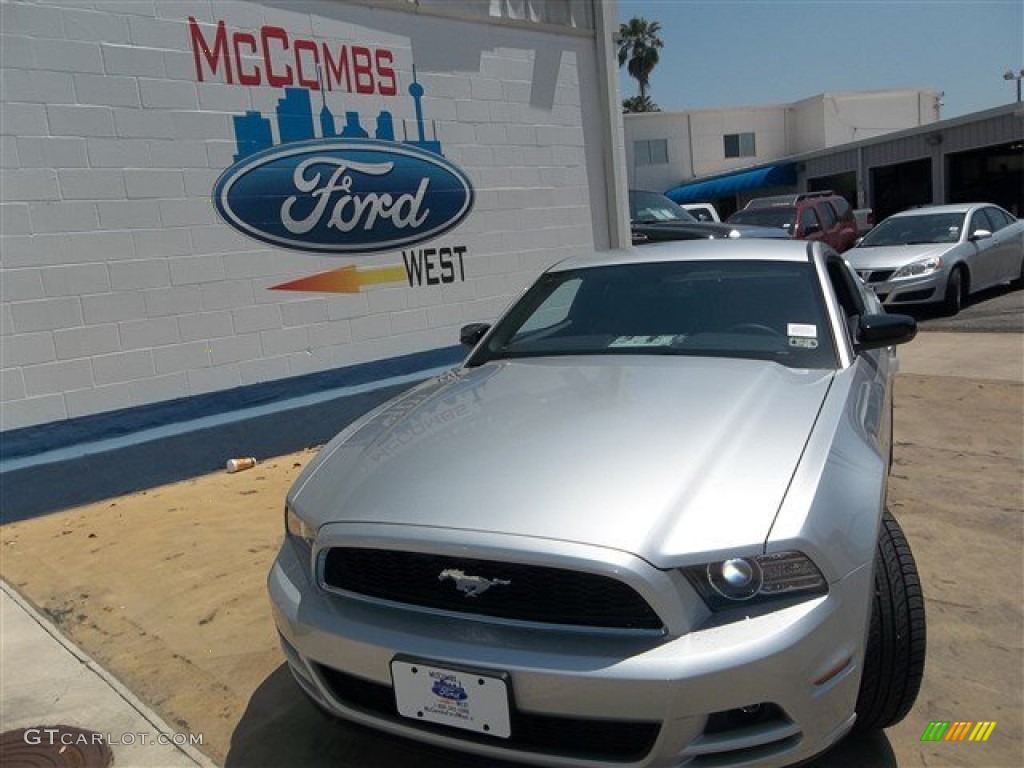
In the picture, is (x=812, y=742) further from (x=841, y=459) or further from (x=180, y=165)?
(x=180, y=165)

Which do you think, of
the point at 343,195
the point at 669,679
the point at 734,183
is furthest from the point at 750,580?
the point at 734,183

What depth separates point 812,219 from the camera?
1702 centimetres

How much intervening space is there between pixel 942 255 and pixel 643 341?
9.60 m

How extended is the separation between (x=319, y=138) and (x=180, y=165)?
114 cm

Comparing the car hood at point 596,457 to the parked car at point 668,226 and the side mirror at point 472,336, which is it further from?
the parked car at point 668,226

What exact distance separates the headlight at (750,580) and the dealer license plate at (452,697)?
539 millimetres

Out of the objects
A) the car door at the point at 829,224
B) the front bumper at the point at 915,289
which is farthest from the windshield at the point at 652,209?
the car door at the point at 829,224

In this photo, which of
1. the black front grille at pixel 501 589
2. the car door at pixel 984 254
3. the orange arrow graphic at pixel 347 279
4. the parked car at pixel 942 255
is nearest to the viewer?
the black front grille at pixel 501 589

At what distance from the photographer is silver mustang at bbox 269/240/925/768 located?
6.38 feet

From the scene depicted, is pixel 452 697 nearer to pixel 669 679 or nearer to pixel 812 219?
pixel 669 679

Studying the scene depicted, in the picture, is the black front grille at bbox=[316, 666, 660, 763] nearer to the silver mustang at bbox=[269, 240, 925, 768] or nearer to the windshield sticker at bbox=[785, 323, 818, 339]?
the silver mustang at bbox=[269, 240, 925, 768]

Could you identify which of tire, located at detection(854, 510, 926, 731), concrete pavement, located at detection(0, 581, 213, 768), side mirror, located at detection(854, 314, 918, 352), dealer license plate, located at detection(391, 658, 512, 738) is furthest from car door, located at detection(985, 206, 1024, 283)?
concrete pavement, located at detection(0, 581, 213, 768)

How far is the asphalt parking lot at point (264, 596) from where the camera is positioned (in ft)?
8.78

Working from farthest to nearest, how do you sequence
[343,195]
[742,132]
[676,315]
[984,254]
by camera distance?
[742,132], [984,254], [343,195], [676,315]
